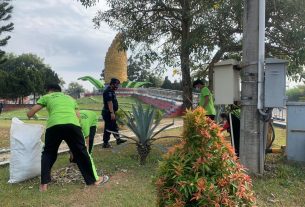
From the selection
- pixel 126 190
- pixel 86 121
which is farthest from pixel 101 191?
pixel 86 121

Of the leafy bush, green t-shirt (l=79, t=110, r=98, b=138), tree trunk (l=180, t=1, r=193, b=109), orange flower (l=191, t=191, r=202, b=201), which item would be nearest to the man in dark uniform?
green t-shirt (l=79, t=110, r=98, b=138)

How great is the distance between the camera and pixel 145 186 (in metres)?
5.16

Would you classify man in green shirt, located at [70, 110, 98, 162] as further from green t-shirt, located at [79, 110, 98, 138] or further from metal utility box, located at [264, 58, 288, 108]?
metal utility box, located at [264, 58, 288, 108]

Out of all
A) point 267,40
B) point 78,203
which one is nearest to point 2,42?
point 267,40

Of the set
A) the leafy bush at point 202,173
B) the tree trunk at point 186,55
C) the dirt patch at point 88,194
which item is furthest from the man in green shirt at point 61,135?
the tree trunk at point 186,55

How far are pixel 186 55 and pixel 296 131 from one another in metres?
3.31

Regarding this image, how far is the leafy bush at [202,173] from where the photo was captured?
263 centimetres

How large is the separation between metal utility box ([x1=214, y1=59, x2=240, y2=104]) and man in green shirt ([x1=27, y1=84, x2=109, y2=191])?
2279 millimetres

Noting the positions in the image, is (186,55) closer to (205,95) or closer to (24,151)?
(205,95)

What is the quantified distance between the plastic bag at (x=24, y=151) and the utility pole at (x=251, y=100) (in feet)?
10.3

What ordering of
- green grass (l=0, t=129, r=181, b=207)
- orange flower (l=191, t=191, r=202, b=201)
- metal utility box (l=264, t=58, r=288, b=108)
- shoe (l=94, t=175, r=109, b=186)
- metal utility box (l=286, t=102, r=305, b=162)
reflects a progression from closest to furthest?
orange flower (l=191, t=191, r=202, b=201)
green grass (l=0, t=129, r=181, b=207)
shoe (l=94, t=175, r=109, b=186)
metal utility box (l=264, t=58, r=288, b=108)
metal utility box (l=286, t=102, r=305, b=162)

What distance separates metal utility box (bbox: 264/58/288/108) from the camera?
5461 millimetres

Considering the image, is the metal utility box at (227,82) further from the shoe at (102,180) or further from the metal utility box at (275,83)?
the shoe at (102,180)

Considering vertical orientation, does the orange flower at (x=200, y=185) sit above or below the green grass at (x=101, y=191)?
above
